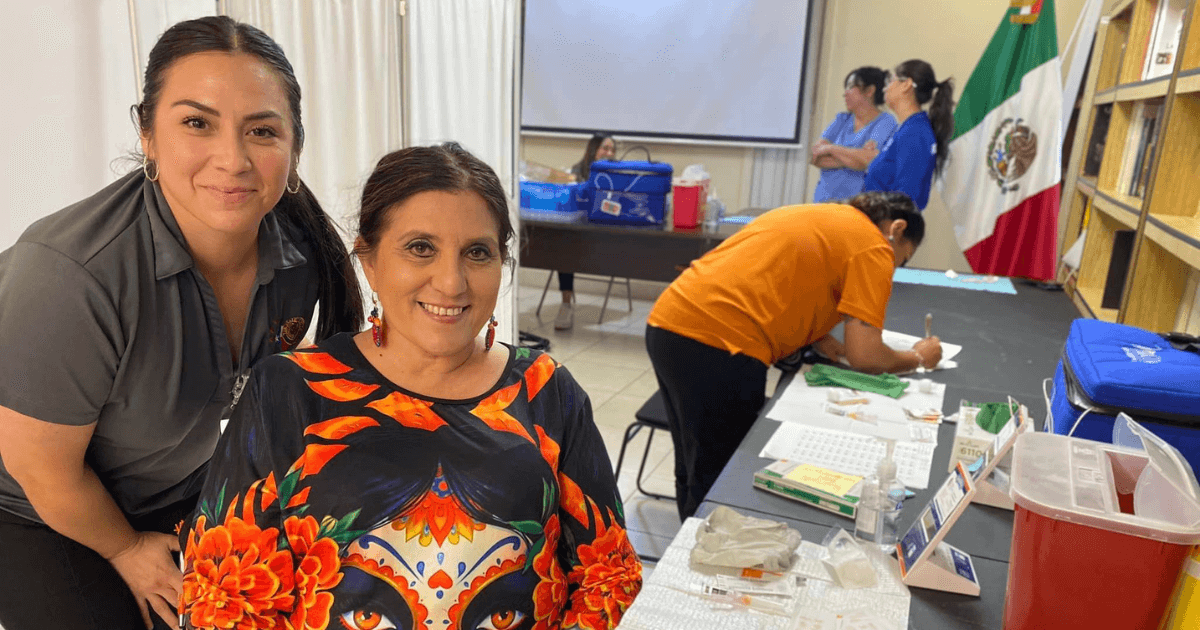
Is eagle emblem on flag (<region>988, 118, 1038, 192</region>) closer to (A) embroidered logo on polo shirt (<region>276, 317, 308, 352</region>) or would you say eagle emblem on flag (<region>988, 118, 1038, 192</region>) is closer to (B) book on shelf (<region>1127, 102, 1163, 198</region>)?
(B) book on shelf (<region>1127, 102, 1163, 198</region>)

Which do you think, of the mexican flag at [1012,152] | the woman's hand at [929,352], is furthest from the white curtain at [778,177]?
Result: the woman's hand at [929,352]

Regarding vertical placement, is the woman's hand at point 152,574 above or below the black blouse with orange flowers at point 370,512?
below

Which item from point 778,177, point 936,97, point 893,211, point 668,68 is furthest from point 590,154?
point 893,211

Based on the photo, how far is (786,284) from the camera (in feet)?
7.32

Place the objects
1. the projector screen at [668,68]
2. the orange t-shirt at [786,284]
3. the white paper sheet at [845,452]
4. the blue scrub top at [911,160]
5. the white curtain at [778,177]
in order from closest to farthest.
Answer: the white paper sheet at [845,452]
the orange t-shirt at [786,284]
the blue scrub top at [911,160]
the projector screen at [668,68]
the white curtain at [778,177]

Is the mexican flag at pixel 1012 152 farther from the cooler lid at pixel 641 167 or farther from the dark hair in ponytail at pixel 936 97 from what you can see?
the cooler lid at pixel 641 167

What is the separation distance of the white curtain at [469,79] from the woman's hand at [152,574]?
1.84 m

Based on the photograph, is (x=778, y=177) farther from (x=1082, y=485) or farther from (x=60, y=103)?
(x=1082, y=485)

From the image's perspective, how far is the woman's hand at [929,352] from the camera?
94.3 inches

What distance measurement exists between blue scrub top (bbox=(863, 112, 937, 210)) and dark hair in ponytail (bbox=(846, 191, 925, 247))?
148 centimetres

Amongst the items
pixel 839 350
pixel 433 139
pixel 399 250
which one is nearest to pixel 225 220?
pixel 399 250

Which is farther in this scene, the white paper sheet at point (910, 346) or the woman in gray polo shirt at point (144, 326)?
the white paper sheet at point (910, 346)

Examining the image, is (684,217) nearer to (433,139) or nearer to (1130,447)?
(433,139)

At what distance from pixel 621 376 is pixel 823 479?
2954mm
